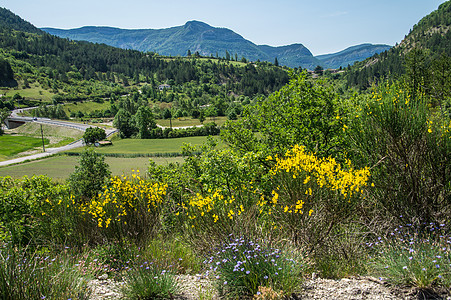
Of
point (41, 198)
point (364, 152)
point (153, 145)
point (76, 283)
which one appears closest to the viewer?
point (76, 283)

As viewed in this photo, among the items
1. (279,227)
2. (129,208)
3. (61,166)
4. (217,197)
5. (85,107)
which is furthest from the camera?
(85,107)

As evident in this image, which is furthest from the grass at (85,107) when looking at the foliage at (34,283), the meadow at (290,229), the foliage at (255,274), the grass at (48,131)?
the foliage at (255,274)

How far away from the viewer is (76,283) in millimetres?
4102

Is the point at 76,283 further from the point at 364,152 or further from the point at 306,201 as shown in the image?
→ the point at 364,152

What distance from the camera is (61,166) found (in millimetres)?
56531

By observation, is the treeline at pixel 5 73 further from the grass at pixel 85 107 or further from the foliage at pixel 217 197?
the foliage at pixel 217 197

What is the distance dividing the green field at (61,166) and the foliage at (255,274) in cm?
4451

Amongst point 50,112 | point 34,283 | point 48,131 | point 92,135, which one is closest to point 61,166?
point 92,135

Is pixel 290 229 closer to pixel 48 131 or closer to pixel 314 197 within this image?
pixel 314 197

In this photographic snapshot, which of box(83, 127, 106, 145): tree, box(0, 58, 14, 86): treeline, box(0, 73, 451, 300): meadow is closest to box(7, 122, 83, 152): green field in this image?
box(83, 127, 106, 145): tree

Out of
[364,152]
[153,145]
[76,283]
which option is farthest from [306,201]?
[153,145]

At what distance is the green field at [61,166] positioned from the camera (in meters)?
49.4

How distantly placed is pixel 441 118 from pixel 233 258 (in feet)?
19.3

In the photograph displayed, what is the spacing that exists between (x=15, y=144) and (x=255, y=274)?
343 feet
